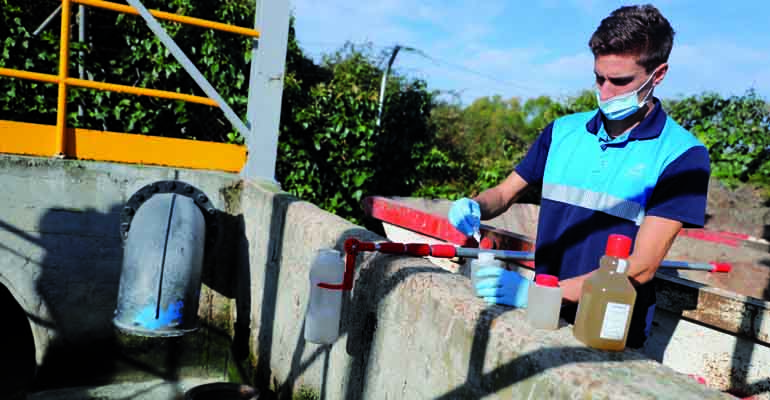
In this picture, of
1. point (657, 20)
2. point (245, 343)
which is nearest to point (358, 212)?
point (245, 343)

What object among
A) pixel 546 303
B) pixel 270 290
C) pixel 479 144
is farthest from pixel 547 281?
pixel 479 144

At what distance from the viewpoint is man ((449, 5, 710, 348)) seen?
194 cm

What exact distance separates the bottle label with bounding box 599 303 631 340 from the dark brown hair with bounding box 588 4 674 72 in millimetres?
1107

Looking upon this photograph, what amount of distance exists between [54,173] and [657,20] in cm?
369

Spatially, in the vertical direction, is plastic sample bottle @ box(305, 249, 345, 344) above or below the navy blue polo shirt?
below

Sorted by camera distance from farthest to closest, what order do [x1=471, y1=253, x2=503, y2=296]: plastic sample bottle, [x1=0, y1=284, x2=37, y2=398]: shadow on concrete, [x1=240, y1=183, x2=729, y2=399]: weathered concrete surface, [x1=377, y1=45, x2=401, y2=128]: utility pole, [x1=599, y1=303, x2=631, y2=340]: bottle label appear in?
[x1=377, y1=45, x2=401, y2=128]: utility pole → [x1=0, y1=284, x2=37, y2=398]: shadow on concrete → [x1=471, y1=253, x2=503, y2=296]: plastic sample bottle → [x1=599, y1=303, x2=631, y2=340]: bottle label → [x1=240, y1=183, x2=729, y2=399]: weathered concrete surface

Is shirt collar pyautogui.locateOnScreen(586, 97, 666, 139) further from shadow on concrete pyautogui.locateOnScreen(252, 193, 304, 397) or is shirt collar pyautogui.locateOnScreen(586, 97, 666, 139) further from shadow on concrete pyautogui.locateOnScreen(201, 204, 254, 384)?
shadow on concrete pyautogui.locateOnScreen(201, 204, 254, 384)

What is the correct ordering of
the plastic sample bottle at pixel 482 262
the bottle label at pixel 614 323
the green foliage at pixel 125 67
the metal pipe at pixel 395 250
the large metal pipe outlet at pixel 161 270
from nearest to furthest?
the bottle label at pixel 614 323, the plastic sample bottle at pixel 482 262, the metal pipe at pixel 395 250, the large metal pipe outlet at pixel 161 270, the green foliage at pixel 125 67

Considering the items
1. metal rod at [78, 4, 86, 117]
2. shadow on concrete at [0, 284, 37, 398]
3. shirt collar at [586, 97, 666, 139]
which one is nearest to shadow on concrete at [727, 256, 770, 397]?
shirt collar at [586, 97, 666, 139]

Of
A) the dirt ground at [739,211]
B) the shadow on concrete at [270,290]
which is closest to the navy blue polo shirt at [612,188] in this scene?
the shadow on concrete at [270,290]

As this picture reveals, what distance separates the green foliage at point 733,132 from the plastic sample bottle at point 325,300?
7580 millimetres

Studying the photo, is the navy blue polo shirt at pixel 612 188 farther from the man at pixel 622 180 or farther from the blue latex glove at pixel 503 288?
the blue latex glove at pixel 503 288

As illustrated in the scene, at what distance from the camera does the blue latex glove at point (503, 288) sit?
6.06 feet

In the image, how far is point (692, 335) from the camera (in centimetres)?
291
